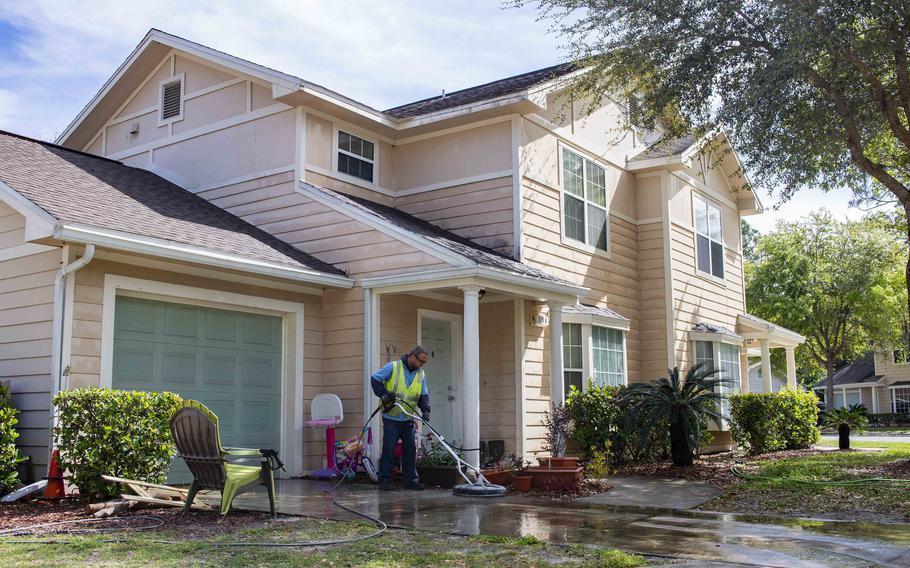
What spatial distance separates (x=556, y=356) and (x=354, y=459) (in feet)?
11.4

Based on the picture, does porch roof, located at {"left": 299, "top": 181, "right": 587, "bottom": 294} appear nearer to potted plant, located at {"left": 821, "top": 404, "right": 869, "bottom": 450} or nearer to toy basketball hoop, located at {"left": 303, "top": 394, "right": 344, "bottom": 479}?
toy basketball hoop, located at {"left": 303, "top": 394, "right": 344, "bottom": 479}

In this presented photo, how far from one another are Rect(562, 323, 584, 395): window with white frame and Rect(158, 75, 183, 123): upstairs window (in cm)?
772

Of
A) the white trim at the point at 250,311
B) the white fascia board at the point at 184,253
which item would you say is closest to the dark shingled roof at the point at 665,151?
the white fascia board at the point at 184,253

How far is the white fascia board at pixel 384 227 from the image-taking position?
35.6 ft

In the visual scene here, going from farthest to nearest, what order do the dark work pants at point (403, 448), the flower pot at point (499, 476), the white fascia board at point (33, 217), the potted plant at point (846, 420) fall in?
the potted plant at point (846, 420) < the flower pot at point (499, 476) < the dark work pants at point (403, 448) < the white fascia board at point (33, 217)

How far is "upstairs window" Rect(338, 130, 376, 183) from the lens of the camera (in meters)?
13.6

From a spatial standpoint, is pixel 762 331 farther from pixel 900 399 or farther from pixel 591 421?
pixel 900 399

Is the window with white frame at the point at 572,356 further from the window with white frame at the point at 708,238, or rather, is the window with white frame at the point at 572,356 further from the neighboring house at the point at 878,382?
the neighboring house at the point at 878,382

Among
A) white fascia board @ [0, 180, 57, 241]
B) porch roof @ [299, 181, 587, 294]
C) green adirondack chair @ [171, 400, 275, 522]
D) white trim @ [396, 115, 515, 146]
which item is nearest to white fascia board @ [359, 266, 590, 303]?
porch roof @ [299, 181, 587, 294]

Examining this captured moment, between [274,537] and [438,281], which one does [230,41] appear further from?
[274,537]

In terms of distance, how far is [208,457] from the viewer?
24.0 ft

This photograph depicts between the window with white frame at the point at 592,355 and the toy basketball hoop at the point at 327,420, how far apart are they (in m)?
3.80

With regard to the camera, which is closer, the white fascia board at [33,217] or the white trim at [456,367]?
the white fascia board at [33,217]

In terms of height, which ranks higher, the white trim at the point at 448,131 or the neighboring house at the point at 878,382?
the white trim at the point at 448,131
